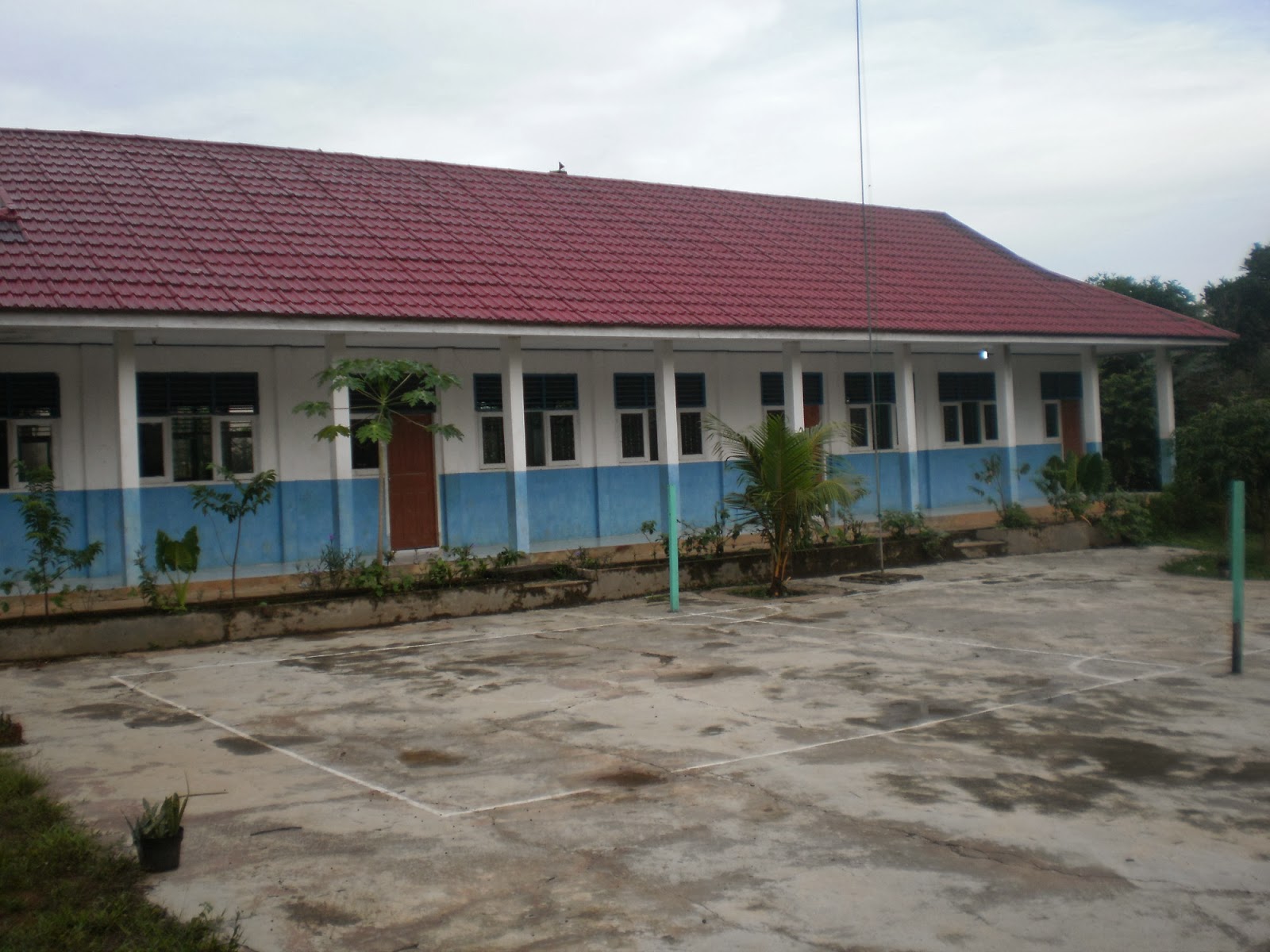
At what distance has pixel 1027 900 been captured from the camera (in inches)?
163

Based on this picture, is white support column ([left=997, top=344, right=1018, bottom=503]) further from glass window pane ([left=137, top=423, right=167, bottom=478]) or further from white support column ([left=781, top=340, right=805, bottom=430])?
glass window pane ([left=137, top=423, right=167, bottom=478])

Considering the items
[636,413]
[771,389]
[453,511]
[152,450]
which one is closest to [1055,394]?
[771,389]

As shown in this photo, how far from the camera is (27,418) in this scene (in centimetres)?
1301

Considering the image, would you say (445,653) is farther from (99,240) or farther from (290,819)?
(99,240)

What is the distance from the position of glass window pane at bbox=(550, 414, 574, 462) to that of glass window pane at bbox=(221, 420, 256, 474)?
4.20 m

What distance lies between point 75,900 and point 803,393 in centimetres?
1556

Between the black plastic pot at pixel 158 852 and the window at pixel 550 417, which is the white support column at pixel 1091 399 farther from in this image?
the black plastic pot at pixel 158 852

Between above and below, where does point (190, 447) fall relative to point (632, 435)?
below

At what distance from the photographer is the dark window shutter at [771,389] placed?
59.8 ft

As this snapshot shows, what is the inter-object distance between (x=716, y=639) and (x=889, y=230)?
13.8 metres

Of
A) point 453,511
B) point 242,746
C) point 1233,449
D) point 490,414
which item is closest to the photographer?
point 242,746

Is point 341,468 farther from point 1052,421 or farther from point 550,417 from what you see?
point 1052,421

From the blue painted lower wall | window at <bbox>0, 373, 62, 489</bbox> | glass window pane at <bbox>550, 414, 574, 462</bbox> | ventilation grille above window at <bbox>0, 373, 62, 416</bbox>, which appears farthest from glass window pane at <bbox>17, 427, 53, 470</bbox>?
glass window pane at <bbox>550, 414, 574, 462</bbox>

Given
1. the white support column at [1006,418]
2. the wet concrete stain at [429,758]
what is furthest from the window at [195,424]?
the white support column at [1006,418]
